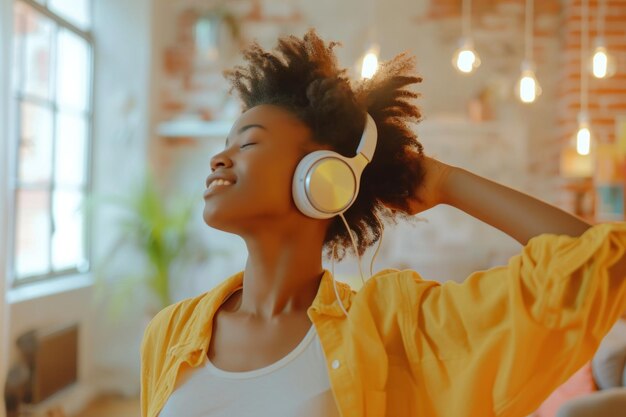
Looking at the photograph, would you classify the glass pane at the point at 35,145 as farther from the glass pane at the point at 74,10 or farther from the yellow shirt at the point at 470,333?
the yellow shirt at the point at 470,333

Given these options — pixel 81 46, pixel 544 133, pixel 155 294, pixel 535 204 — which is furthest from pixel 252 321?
pixel 544 133

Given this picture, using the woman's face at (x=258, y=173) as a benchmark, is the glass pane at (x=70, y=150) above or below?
above

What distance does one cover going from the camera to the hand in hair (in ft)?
3.15

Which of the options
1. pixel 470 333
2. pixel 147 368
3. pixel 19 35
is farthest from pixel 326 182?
pixel 19 35

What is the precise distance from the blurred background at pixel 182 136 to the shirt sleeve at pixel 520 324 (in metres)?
2.89

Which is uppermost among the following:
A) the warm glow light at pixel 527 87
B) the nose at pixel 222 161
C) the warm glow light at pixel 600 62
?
the warm glow light at pixel 600 62

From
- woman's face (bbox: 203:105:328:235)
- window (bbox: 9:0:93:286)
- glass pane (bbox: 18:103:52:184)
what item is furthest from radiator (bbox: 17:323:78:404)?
woman's face (bbox: 203:105:328:235)

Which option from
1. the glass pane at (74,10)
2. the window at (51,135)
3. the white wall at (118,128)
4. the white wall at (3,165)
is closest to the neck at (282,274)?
the white wall at (3,165)

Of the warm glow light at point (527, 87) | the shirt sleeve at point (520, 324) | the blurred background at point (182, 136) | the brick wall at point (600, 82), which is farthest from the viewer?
the brick wall at point (600, 82)

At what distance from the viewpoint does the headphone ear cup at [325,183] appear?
924 mm

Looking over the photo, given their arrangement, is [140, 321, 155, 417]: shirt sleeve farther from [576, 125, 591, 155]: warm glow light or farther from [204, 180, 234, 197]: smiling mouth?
[576, 125, 591, 155]: warm glow light

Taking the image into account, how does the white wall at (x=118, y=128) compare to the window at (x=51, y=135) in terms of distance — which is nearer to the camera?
the window at (x=51, y=135)

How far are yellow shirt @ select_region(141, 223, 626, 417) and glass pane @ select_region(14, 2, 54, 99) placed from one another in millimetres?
3009

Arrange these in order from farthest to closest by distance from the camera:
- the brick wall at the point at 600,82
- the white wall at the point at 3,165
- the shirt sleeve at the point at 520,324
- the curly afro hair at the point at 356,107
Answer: the brick wall at the point at 600,82 < the white wall at the point at 3,165 < the curly afro hair at the point at 356,107 < the shirt sleeve at the point at 520,324
